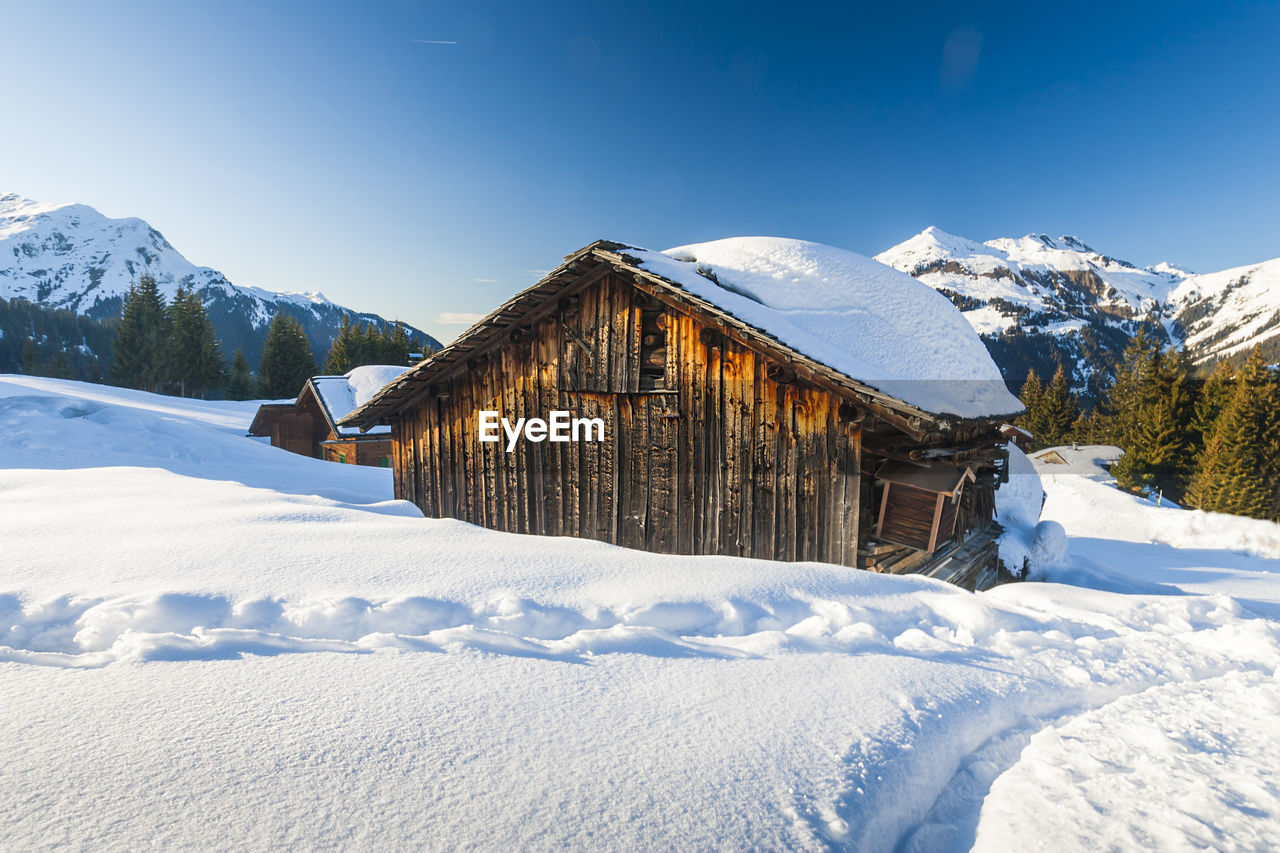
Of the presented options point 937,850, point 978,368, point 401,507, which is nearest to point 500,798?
point 937,850

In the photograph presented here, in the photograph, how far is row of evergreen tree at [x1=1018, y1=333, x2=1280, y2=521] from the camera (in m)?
31.0

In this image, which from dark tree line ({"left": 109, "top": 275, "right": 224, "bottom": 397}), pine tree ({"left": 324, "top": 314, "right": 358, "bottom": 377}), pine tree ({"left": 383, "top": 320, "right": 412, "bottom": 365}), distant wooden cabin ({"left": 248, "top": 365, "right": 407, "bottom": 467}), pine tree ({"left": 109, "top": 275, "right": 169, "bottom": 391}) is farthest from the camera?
pine tree ({"left": 383, "top": 320, "right": 412, "bottom": 365})

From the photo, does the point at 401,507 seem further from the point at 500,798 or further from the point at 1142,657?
the point at 1142,657

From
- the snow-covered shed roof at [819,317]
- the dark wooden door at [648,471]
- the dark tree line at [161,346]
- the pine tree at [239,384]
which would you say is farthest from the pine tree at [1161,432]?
the dark tree line at [161,346]

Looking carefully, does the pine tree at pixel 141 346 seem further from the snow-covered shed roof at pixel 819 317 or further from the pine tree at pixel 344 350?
the snow-covered shed roof at pixel 819 317

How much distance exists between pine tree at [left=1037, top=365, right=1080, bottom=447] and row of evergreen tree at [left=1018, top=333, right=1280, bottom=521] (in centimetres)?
679

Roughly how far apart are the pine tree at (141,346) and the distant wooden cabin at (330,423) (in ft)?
95.4

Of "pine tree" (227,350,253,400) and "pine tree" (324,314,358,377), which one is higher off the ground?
"pine tree" (324,314,358,377)

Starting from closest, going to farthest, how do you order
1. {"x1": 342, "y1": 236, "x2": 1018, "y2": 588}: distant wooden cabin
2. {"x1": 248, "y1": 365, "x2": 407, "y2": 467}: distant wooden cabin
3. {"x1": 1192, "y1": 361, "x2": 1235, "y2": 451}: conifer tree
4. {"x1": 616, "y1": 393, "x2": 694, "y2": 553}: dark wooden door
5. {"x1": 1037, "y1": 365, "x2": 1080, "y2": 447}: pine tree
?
{"x1": 342, "y1": 236, "x2": 1018, "y2": 588}: distant wooden cabin, {"x1": 616, "y1": 393, "x2": 694, "y2": 553}: dark wooden door, {"x1": 248, "y1": 365, "x2": 407, "y2": 467}: distant wooden cabin, {"x1": 1192, "y1": 361, "x2": 1235, "y2": 451}: conifer tree, {"x1": 1037, "y1": 365, "x2": 1080, "y2": 447}: pine tree

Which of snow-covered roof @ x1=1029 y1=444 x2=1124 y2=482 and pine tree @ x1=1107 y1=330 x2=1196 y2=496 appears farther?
snow-covered roof @ x1=1029 y1=444 x2=1124 y2=482

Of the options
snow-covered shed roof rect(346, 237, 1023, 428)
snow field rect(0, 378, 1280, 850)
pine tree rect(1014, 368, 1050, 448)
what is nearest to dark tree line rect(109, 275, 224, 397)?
snow-covered shed roof rect(346, 237, 1023, 428)

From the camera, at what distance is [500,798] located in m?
2.14

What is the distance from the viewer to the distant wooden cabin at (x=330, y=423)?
27.1m

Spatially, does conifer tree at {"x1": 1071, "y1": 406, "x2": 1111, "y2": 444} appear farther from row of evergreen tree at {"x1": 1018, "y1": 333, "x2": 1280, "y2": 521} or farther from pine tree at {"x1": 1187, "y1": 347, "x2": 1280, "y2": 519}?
pine tree at {"x1": 1187, "y1": 347, "x2": 1280, "y2": 519}
